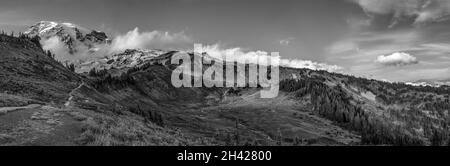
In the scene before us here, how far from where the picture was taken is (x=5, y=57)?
452ft

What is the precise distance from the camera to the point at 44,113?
39.2m

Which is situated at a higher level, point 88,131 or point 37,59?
point 37,59
